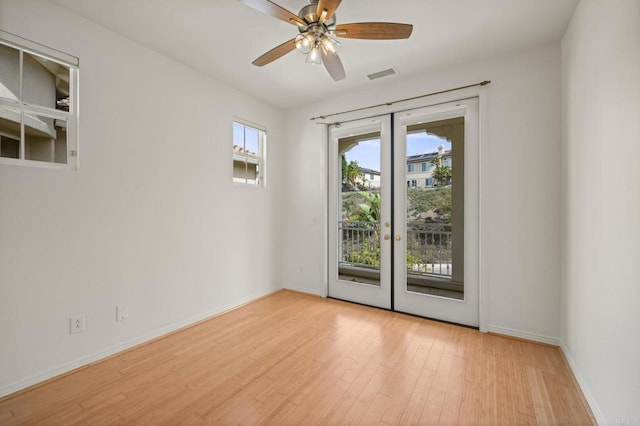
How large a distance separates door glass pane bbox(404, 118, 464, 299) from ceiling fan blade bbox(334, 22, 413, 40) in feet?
5.09

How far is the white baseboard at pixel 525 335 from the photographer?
2.52m

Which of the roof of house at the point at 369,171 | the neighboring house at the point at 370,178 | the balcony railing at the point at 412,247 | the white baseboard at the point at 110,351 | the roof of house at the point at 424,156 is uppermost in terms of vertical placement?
the roof of house at the point at 424,156

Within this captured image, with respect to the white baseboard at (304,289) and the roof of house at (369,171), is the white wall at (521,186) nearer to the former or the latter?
the roof of house at (369,171)

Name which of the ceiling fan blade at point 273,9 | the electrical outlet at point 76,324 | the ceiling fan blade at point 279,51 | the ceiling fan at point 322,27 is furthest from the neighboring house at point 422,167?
the electrical outlet at point 76,324

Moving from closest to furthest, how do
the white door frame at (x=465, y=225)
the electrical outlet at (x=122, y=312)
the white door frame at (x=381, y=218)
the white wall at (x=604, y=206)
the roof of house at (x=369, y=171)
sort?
1. the white wall at (x=604, y=206)
2. the electrical outlet at (x=122, y=312)
3. the white door frame at (x=465, y=225)
4. the white door frame at (x=381, y=218)
5. the roof of house at (x=369, y=171)

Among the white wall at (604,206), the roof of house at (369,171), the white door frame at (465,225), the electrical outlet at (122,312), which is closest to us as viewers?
the white wall at (604,206)

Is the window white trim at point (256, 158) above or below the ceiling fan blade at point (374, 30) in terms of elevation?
A: below

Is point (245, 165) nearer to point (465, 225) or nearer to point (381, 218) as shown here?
point (381, 218)

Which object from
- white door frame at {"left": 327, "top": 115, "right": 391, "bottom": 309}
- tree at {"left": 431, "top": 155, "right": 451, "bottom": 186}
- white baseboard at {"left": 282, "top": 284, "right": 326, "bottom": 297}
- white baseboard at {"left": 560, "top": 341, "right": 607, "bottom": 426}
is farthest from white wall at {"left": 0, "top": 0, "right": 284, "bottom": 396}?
white baseboard at {"left": 560, "top": 341, "right": 607, "bottom": 426}

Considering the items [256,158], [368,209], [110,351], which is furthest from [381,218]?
[110,351]

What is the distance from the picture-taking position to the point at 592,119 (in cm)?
181

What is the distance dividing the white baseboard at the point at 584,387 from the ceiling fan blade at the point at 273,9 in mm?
3013

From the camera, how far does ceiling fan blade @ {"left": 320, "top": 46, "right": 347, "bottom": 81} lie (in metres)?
2.09

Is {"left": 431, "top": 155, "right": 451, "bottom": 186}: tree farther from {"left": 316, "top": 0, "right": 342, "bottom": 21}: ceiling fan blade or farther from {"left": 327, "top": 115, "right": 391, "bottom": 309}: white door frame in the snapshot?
{"left": 316, "top": 0, "right": 342, "bottom": 21}: ceiling fan blade
